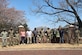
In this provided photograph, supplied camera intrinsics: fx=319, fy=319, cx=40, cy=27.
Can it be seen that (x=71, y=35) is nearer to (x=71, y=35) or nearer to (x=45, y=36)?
(x=71, y=35)

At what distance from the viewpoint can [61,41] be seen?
3088 centimetres

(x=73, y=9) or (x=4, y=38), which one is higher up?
(x=73, y=9)

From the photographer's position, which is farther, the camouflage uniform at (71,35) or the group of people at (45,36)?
the camouflage uniform at (71,35)

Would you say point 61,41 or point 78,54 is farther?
point 61,41

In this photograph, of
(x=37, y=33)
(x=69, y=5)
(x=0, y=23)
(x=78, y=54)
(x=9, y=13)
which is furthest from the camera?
(x=9, y=13)

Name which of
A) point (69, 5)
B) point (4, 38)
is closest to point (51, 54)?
point (4, 38)

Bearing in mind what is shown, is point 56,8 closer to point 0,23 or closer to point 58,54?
point 0,23

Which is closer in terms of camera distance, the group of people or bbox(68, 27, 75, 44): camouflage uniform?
the group of people

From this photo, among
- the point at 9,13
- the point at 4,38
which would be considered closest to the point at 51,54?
the point at 4,38

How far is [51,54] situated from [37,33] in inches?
339

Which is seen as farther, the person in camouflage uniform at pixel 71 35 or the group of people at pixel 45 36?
the person in camouflage uniform at pixel 71 35

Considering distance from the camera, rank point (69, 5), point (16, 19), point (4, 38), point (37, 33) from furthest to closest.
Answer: point (16, 19), point (69, 5), point (37, 33), point (4, 38)

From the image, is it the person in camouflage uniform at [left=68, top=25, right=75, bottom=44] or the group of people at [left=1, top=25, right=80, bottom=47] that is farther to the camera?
the person in camouflage uniform at [left=68, top=25, right=75, bottom=44]

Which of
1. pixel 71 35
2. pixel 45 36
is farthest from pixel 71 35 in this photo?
pixel 45 36
